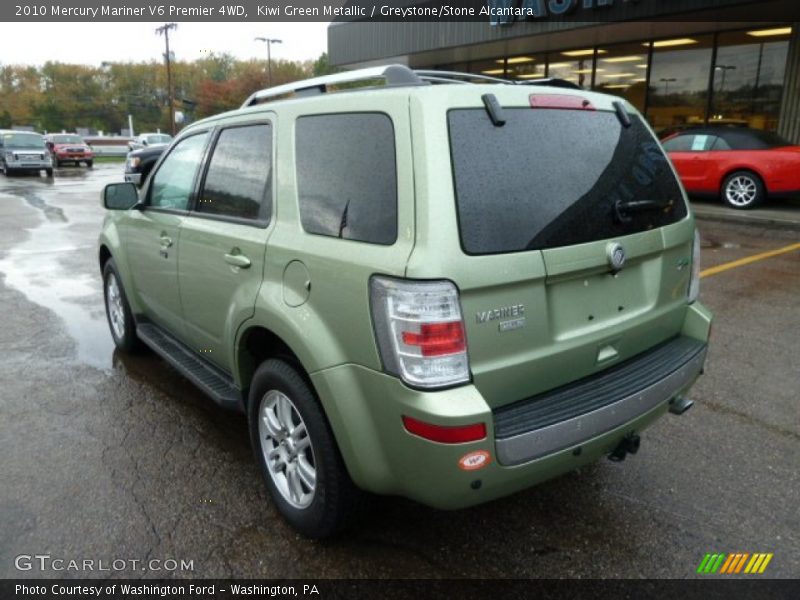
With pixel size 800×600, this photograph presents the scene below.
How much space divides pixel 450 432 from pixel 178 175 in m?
2.73

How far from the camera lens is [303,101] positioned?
281cm

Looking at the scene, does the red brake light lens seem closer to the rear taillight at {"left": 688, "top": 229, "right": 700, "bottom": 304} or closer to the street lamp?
the rear taillight at {"left": 688, "top": 229, "right": 700, "bottom": 304}

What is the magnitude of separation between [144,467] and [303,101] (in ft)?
6.87

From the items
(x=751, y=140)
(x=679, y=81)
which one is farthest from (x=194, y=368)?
(x=679, y=81)

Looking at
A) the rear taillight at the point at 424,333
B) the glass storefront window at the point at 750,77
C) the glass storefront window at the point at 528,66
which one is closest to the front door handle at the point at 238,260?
the rear taillight at the point at 424,333

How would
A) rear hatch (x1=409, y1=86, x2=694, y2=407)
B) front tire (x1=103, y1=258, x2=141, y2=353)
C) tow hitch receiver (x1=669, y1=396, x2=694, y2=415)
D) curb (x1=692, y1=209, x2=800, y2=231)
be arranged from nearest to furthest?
1. rear hatch (x1=409, y1=86, x2=694, y2=407)
2. tow hitch receiver (x1=669, y1=396, x2=694, y2=415)
3. front tire (x1=103, y1=258, x2=141, y2=353)
4. curb (x1=692, y1=209, x2=800, y2=231)

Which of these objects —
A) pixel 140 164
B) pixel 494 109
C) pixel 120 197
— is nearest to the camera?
pixel 494 109

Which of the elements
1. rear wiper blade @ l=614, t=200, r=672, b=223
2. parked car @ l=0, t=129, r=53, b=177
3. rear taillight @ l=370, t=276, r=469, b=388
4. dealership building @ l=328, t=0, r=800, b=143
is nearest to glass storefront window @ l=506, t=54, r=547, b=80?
dealership building @ l=328, t=0, r=800, b=143

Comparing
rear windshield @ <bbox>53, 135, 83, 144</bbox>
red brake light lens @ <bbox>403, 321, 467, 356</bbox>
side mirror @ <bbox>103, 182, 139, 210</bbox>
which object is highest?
rear windshield @ <bbox>53, 135, 83, 144</bbox>

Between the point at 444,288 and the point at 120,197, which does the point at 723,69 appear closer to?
the point at 120,197

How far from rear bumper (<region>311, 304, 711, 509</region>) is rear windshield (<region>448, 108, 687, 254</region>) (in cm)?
57

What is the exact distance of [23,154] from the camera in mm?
26625

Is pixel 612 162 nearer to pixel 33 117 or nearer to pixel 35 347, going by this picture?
pixel 35 347

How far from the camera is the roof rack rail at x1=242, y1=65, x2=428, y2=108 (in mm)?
2512
